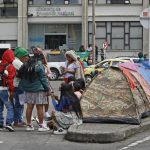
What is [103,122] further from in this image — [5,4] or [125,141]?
[5,4]

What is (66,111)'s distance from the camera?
1122 centimetres

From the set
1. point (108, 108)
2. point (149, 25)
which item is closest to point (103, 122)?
point (108, 108)

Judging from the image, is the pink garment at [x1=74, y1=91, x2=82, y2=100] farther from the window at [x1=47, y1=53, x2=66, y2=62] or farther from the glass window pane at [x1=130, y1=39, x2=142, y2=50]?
the glass window pane at [x1=130, y1=39, x2=142, y2=50]

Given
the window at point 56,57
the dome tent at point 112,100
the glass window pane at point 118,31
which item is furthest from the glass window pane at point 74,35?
the dome tent at point 112,100

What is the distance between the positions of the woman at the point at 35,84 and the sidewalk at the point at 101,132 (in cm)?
87

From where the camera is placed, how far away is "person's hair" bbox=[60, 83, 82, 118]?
11125 millimetres

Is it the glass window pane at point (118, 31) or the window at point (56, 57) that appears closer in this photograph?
the window at point (56, 57)

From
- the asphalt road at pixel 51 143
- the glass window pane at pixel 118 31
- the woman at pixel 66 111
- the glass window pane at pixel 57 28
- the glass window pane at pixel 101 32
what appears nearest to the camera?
the asphalt road at pixel 51 143

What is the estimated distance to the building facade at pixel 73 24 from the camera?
52.0 m

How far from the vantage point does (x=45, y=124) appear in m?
11.3

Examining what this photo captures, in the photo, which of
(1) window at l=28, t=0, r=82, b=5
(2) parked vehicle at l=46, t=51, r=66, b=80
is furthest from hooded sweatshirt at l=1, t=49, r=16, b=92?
(1) window at l=28, t=0, r=82, b=5

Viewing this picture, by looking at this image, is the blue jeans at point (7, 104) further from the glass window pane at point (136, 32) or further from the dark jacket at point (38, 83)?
the glass window pane at point (136, 32)

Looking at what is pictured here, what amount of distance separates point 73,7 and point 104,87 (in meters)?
41.9

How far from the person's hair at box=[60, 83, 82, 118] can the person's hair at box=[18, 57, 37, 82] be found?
743 millimetres
